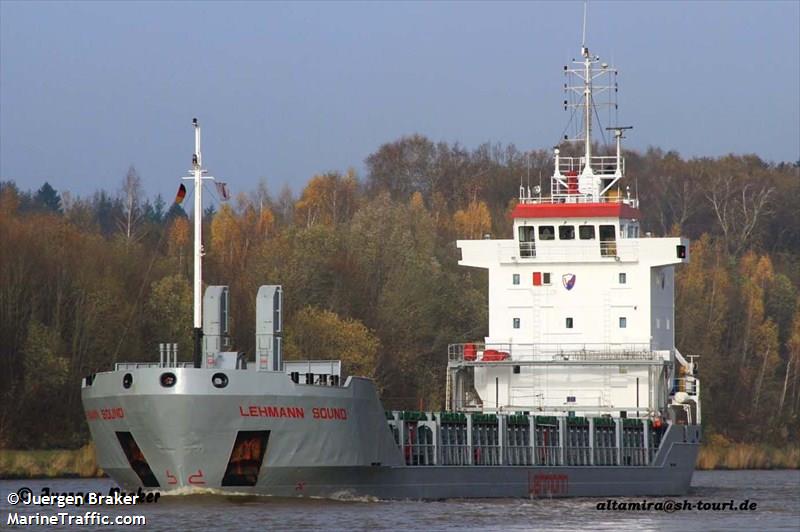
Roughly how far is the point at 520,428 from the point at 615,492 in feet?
11.4

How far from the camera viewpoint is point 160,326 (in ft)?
224

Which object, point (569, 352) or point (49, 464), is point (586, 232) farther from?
point (49, 464)

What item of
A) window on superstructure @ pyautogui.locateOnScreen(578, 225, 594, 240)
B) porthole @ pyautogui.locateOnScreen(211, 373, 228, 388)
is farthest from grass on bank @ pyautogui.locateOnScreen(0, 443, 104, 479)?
porthole @ pyautogui.locateOnScreen(211, 373, 228, 388)

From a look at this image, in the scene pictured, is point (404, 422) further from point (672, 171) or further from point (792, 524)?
point (672, 171)

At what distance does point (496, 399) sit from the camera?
5184 cm

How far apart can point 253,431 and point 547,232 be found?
15951mm

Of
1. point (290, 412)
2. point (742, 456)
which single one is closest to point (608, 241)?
point (290, 412)

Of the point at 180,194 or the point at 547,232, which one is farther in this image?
the point at 547,232

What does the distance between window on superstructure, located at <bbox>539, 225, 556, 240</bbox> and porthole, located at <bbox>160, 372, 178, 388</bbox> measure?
16.8m

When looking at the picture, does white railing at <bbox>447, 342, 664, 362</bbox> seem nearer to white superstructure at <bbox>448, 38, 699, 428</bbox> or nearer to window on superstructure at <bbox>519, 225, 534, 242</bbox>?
white superstructure at <bbox>448, 38, 699, 428</bbox>

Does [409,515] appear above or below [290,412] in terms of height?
below

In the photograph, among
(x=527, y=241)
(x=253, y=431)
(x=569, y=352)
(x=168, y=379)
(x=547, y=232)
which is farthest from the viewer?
(x=527, y=241)

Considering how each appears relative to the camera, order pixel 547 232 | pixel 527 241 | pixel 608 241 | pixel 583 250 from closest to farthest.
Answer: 1. pixel 583 250
2. pixel 608 241
3. pixel 547 232
4. pixel 527 241

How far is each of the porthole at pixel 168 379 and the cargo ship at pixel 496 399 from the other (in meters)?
0.05
